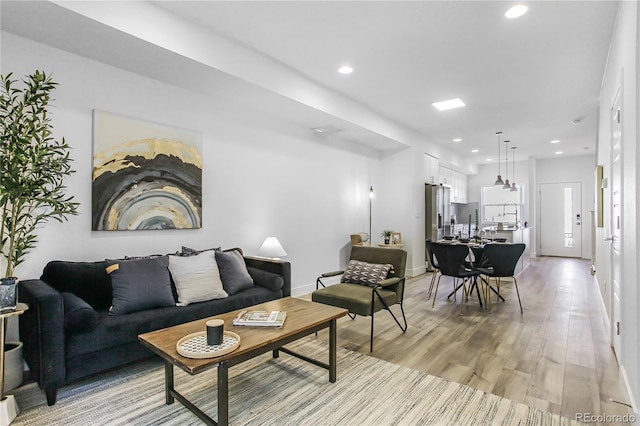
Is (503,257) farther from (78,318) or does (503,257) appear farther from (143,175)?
(78,318)

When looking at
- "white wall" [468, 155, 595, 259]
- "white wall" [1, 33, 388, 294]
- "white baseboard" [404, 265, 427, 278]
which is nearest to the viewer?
"white wall" [1, 33, 388, 294]

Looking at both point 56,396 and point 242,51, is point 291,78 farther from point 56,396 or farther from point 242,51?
point 56,396

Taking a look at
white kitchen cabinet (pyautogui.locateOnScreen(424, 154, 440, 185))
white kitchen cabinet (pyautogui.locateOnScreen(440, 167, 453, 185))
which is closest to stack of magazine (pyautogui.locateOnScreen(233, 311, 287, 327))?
white kitchen cabinet (pyautogui.locateOnScreen(424, 154, 440, 185))

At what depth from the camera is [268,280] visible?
3551 millimetres

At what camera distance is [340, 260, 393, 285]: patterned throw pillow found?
3.55 metres

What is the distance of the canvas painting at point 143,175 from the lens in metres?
3.05

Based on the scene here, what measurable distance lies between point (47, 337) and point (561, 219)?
10996mm

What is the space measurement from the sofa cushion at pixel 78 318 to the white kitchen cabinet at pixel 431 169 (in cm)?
618

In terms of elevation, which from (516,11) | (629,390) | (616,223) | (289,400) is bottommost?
(289,400)

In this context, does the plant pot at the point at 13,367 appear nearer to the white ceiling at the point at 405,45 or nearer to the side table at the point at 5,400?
the side table at the point at 5,400

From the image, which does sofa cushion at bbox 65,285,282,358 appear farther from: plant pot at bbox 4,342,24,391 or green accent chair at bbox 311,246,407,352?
green accent chair at bbox 311,246,407,352

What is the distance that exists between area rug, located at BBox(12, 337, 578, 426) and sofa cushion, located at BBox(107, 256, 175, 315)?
50 centimetres

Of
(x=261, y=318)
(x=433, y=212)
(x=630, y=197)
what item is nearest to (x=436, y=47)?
(x=630, y=197)

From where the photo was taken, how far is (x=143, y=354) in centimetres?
257
